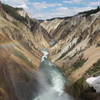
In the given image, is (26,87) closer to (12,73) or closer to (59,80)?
(12,73)

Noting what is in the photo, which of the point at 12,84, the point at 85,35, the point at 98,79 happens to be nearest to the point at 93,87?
the point at 98,79

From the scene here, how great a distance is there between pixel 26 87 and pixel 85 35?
208ft

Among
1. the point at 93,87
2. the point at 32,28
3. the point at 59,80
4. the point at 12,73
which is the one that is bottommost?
the point at 93,87

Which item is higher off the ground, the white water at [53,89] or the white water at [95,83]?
the white water at [53,89]

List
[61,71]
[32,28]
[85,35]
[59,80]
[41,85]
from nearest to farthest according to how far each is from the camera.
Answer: [41,85] < [59,80] < [61,71] < [85,35] < [32,28]

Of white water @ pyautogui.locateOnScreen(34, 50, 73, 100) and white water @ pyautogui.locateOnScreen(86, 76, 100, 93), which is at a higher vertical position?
white water @ pyautogui.locateOnScreen(34, 50, 73, 100)

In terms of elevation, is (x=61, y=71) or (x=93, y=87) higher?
(x=61, y=71)

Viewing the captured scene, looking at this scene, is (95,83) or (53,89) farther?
(53,89)

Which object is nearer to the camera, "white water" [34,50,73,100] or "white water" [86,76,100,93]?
"white water" [86,76,100,93]

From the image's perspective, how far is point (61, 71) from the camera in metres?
86.6

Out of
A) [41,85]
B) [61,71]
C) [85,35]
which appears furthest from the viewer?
[85,35]

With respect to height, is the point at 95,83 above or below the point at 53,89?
below

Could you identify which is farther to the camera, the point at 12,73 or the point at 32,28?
the point at 32,28

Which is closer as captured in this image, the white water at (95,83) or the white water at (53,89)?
the white water at (95,83)
